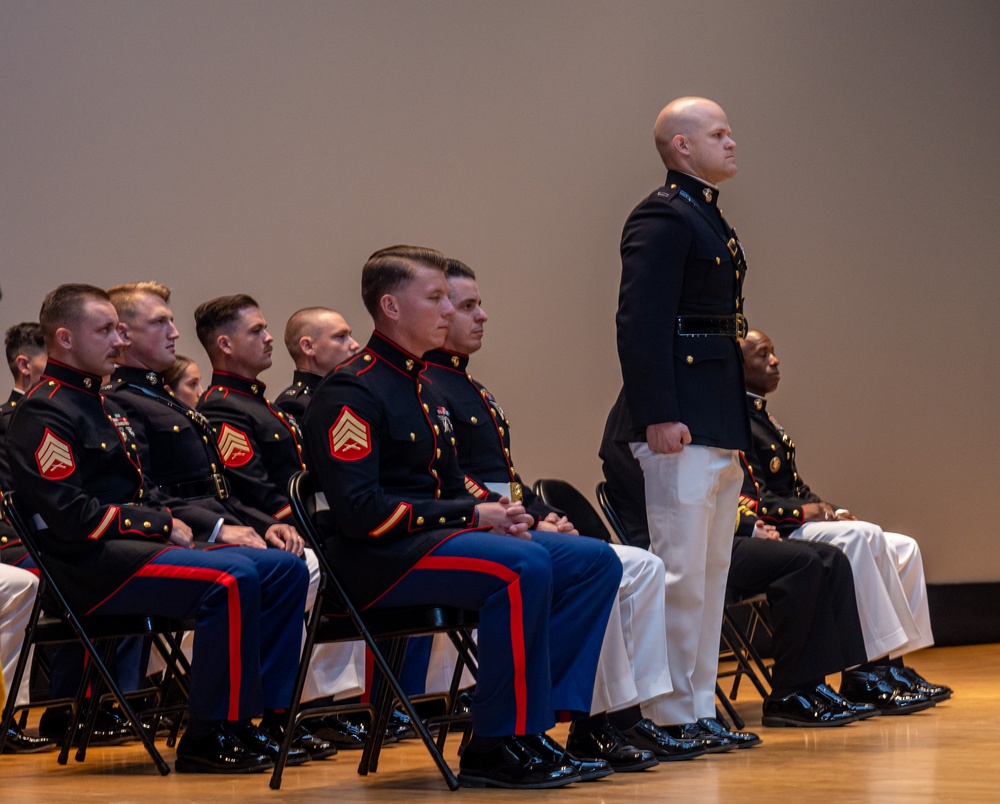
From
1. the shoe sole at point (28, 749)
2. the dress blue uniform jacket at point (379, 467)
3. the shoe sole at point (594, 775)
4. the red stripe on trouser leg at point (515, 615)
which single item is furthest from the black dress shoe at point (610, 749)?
the shoe sole at point (28, 749)

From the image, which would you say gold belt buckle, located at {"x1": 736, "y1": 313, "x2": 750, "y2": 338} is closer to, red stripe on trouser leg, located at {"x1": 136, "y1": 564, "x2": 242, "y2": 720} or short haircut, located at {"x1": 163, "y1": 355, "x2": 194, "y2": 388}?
red stripe on trouser leg, located at {"x1": 136, "y1": 564, "x2": 242, "y2": 720}

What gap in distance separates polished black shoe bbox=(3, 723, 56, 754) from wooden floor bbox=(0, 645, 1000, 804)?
5.7 inches

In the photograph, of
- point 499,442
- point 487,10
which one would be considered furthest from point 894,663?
point 487,10

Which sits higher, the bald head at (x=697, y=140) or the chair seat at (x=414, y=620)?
the bald head at (x=697, y=140)

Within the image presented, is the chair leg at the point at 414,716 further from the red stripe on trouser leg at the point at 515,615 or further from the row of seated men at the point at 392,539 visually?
the red stripe on trouser leg at the point at 515,615

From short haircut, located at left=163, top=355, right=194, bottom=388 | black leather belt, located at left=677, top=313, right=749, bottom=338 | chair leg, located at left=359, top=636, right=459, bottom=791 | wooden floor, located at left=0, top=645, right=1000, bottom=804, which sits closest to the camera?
wooden floor, located at left=0, top=645, right=1000, bottom=804

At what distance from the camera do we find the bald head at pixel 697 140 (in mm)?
4062

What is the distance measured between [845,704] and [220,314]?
2.37 m

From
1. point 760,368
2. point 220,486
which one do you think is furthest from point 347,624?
point 760,368

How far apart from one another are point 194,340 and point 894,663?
311 centimetres

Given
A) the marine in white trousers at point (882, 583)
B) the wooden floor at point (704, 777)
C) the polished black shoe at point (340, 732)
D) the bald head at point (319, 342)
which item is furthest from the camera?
the bald head at point (319, 342)

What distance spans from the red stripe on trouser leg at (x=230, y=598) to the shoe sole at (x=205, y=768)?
0.41 ft

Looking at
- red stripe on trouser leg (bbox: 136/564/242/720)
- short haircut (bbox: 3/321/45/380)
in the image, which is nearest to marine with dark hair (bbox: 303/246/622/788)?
red stripe on trouser leg (bbox: 136/564/242/720)

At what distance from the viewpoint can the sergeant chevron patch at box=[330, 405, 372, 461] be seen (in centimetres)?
330
